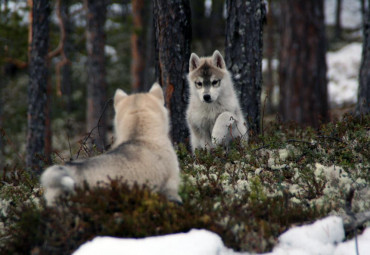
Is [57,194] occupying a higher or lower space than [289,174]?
higher

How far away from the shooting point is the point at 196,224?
4.32 metres

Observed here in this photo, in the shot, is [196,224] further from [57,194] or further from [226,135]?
[226,135]

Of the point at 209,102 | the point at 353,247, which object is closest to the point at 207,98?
the point at 209,102

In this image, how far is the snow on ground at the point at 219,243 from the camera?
12.7 ft

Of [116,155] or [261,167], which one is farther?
[261,167]

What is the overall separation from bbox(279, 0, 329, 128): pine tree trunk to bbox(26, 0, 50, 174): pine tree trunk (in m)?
9.37

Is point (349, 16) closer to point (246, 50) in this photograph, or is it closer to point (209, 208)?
point (246, 50)

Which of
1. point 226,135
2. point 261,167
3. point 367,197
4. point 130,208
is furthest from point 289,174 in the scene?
point 130,208

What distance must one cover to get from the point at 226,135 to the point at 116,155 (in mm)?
4398

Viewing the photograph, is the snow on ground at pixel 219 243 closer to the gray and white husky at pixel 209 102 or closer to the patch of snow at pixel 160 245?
the patch of snow at pixel 160 245

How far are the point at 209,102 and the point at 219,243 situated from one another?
4897mm

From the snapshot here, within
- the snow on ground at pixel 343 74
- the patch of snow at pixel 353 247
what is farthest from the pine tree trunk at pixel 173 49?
the snow on ground at pixel 343 74

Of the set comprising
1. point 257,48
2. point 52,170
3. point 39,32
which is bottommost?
point 52,170

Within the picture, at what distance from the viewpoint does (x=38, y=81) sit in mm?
11852
